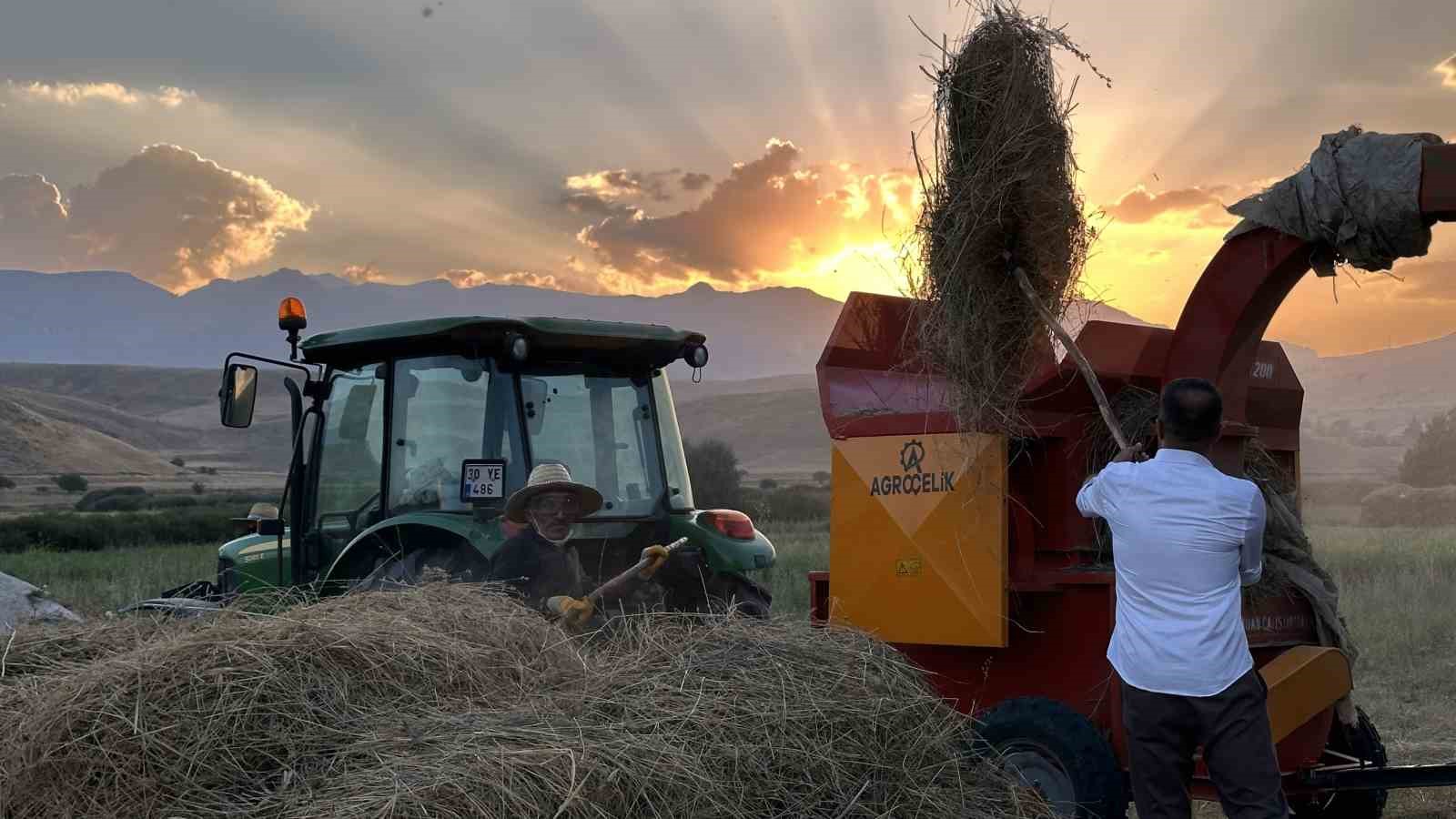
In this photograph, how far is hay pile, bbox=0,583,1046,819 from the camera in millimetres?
3578

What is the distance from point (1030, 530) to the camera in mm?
5094

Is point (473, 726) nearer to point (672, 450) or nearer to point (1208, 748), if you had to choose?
point (1208, 748)

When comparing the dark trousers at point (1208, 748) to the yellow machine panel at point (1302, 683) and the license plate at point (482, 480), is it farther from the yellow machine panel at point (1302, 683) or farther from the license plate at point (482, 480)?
the license plate at point (482, 480)

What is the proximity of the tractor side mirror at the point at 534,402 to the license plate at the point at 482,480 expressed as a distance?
0.89ft

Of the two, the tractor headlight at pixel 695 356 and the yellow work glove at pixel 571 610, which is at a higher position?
the tractor headlight at pixel 695 356

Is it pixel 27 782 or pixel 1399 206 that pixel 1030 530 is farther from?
pixel 27 782

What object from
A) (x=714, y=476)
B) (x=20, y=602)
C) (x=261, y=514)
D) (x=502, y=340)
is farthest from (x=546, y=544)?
(x=714, y=476)

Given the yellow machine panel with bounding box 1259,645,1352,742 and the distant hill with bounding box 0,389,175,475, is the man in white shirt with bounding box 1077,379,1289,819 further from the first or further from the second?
the distant hill with bounding box 0,389,175,475

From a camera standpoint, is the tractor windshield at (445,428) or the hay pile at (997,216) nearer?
the hay pile at (997,216)

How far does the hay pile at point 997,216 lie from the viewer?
5090mm

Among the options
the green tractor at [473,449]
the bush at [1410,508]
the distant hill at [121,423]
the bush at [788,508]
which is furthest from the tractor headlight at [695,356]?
the distant hill at [121,423]

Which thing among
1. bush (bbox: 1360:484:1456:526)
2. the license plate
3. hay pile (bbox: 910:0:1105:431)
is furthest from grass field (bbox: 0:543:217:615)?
bush (bbox: 1360:484:1456:526)

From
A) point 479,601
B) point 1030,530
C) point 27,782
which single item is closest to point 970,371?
point 1030,530

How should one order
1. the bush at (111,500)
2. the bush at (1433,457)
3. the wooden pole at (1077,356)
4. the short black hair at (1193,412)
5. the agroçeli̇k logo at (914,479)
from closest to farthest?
the short black hair at (1193,412), the wooden pole at (1077,356), the agroçeli̇k logo at (914,479), the bush at (1433,457), the bush at (111,500)
